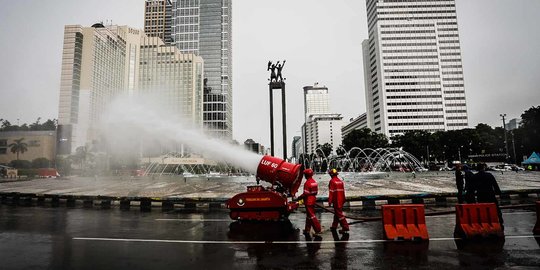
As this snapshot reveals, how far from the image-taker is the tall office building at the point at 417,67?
136 meters

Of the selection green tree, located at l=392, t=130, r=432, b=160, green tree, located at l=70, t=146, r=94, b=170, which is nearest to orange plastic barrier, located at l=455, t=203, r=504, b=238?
green tree, located at l=392, t=130, r=432, b=160

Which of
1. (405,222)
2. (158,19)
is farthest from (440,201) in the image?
(158,19)

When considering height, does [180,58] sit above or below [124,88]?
above

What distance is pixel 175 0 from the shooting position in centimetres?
16638

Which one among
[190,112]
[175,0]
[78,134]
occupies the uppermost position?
[175,0]

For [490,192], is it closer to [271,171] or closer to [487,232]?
[487,232]

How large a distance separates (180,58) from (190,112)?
26.8 m

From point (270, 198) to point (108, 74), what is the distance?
141501 mm

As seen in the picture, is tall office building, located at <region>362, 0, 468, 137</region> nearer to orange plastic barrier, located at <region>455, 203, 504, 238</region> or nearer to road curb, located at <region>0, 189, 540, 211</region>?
road curb, located at <region>0, 189, 540, 211</region>

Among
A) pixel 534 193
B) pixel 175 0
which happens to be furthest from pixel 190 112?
pixel 534 193

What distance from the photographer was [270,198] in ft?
34.8

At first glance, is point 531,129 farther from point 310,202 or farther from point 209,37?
point 209,37

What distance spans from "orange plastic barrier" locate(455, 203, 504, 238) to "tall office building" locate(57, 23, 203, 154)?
284 feet

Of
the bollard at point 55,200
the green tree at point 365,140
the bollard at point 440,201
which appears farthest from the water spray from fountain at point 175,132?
the green tree at point 365,140
